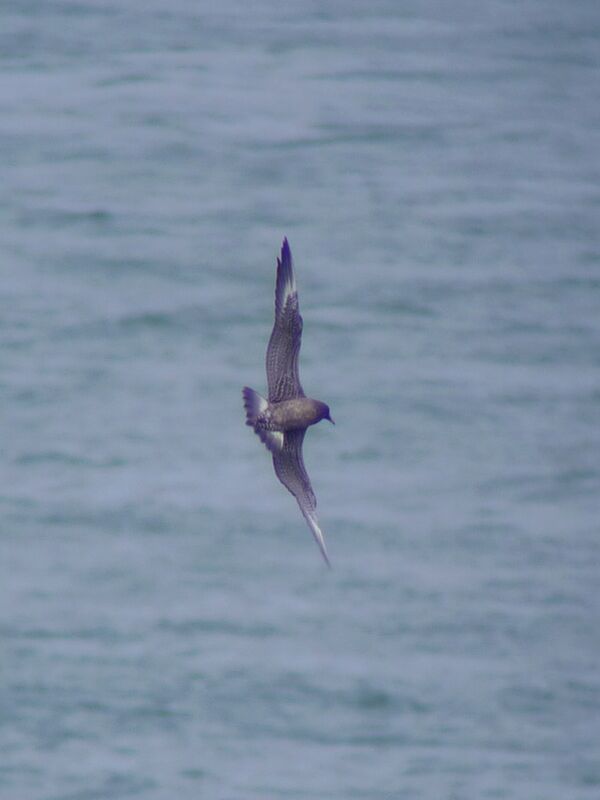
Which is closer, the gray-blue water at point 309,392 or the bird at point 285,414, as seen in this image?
the bird at point 285,414

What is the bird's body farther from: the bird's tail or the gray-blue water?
the gray-blue water

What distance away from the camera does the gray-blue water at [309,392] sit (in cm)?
1995

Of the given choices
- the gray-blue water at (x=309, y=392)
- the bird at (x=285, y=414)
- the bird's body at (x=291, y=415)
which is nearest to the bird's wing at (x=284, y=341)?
the bird at (x=285, y=414)

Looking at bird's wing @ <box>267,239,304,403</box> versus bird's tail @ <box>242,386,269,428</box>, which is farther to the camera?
bird's wing @ <box>267,239,304,403</box>

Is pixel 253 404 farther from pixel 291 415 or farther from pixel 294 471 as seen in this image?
pixel 294 471

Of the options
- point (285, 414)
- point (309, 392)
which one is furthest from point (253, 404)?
point (309, 392)

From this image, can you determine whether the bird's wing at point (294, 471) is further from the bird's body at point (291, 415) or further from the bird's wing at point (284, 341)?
the bird's wing at point (284, 341)

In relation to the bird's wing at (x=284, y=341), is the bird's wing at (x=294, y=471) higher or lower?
lower

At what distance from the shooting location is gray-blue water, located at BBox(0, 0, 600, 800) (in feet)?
65.5

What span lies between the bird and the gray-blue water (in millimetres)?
12164

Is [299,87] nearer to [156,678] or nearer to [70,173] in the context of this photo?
[70,173]

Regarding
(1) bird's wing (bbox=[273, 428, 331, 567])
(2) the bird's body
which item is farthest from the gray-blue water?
(2) the bird's body

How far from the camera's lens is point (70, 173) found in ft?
98.6

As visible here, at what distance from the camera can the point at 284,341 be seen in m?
7.01
